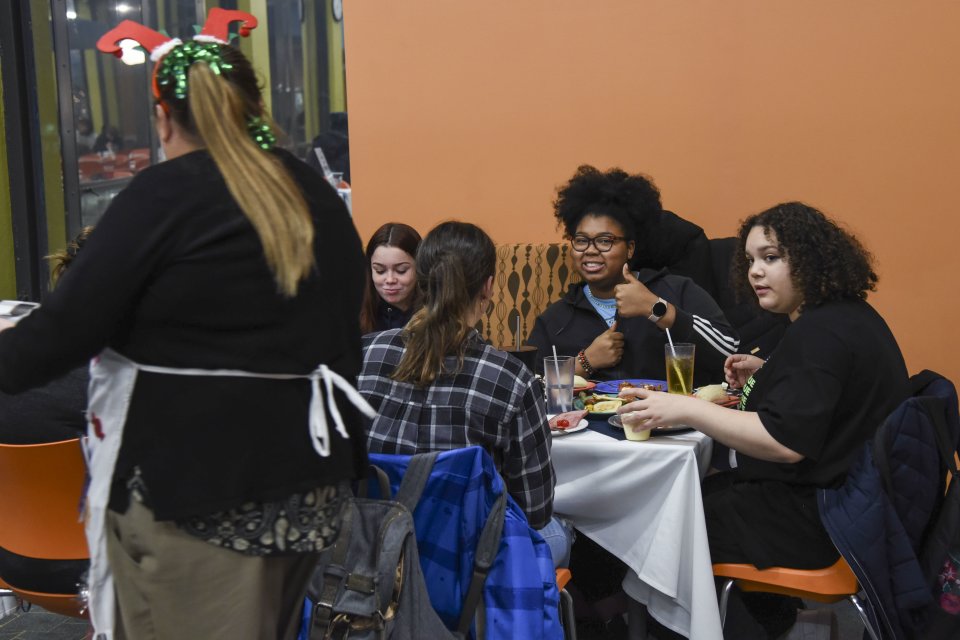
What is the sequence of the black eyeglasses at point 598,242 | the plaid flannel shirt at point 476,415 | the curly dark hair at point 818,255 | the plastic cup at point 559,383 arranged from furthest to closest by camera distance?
the black eyeglasses at point 598,242 < the plastic cup at point 559,383 < the curly dark hair at point 818,255 < the plaid flannel shirt at point 476,415

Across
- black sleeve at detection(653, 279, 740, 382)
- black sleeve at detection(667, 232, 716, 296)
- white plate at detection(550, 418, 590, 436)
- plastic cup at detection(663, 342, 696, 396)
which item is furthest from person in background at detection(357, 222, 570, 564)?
black sleeve at detection(667, 232, 716, 296)

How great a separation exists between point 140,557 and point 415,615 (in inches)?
18.4

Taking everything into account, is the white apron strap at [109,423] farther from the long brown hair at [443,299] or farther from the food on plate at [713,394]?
the food on plate at [713,394]

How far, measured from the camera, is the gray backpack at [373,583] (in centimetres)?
140

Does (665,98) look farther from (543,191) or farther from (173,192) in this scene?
(173,192)

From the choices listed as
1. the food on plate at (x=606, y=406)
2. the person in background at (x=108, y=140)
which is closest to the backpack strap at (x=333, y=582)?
the food on plate at (x=606, y=406)

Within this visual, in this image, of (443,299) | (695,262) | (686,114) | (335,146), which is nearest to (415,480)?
(443,299)

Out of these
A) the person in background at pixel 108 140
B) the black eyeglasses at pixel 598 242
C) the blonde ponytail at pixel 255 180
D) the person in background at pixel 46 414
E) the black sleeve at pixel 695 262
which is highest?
the person in background at pixel 108 140

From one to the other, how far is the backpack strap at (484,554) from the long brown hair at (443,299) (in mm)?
271

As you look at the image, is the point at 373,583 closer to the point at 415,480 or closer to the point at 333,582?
the point at 333,582

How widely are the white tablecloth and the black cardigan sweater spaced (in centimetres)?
93

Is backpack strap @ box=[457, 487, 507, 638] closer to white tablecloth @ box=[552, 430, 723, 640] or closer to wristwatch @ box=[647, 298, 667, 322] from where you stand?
white tablecloth @ box=[552, 430, 723, 640]

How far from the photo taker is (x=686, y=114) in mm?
3281

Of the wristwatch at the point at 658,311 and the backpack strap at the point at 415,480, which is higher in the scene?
the wristwatch at the point at 658,311
